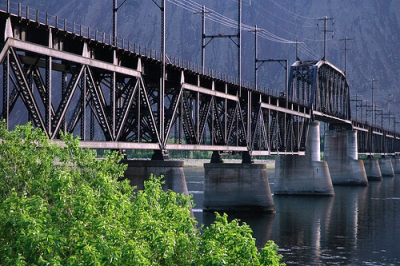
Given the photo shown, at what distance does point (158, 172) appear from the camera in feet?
159

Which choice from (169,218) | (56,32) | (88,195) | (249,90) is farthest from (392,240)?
(88,195)

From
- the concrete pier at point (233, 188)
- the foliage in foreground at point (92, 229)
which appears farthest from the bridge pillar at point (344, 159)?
the foliage in foreground at point (92, 229)

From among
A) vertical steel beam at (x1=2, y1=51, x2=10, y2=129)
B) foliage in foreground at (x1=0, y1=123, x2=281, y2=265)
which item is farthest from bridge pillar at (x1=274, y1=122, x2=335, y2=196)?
foliage in foreground at (x1=0, y1=123, x2=281, y2=265)

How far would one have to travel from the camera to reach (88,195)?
784 inches

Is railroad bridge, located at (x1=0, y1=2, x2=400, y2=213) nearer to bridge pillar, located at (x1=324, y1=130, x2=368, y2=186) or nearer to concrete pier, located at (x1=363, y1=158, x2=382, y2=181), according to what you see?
bridge pillar, located at (x1=324, y1=130, x2=368, y2=186)

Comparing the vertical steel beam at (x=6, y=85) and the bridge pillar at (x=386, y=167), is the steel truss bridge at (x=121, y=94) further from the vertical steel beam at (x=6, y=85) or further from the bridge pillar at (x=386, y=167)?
the bridge pillar at (x=386, y=167)

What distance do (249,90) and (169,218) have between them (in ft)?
186

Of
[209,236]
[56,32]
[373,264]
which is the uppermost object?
[56,32]

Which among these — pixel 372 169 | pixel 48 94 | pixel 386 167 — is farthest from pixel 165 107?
pixel 386 167

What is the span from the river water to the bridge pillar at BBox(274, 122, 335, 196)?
3.08 metres

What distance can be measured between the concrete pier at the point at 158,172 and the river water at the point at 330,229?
366 inches

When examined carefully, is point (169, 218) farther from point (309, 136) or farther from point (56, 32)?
point (309, 136)

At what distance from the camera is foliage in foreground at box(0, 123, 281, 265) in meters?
17.7

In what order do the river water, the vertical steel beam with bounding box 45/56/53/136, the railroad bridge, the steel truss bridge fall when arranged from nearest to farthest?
the steel truss bridge
the vertical steel beam with bounding box 45/56/53/136
the railroad bridge
the river water
